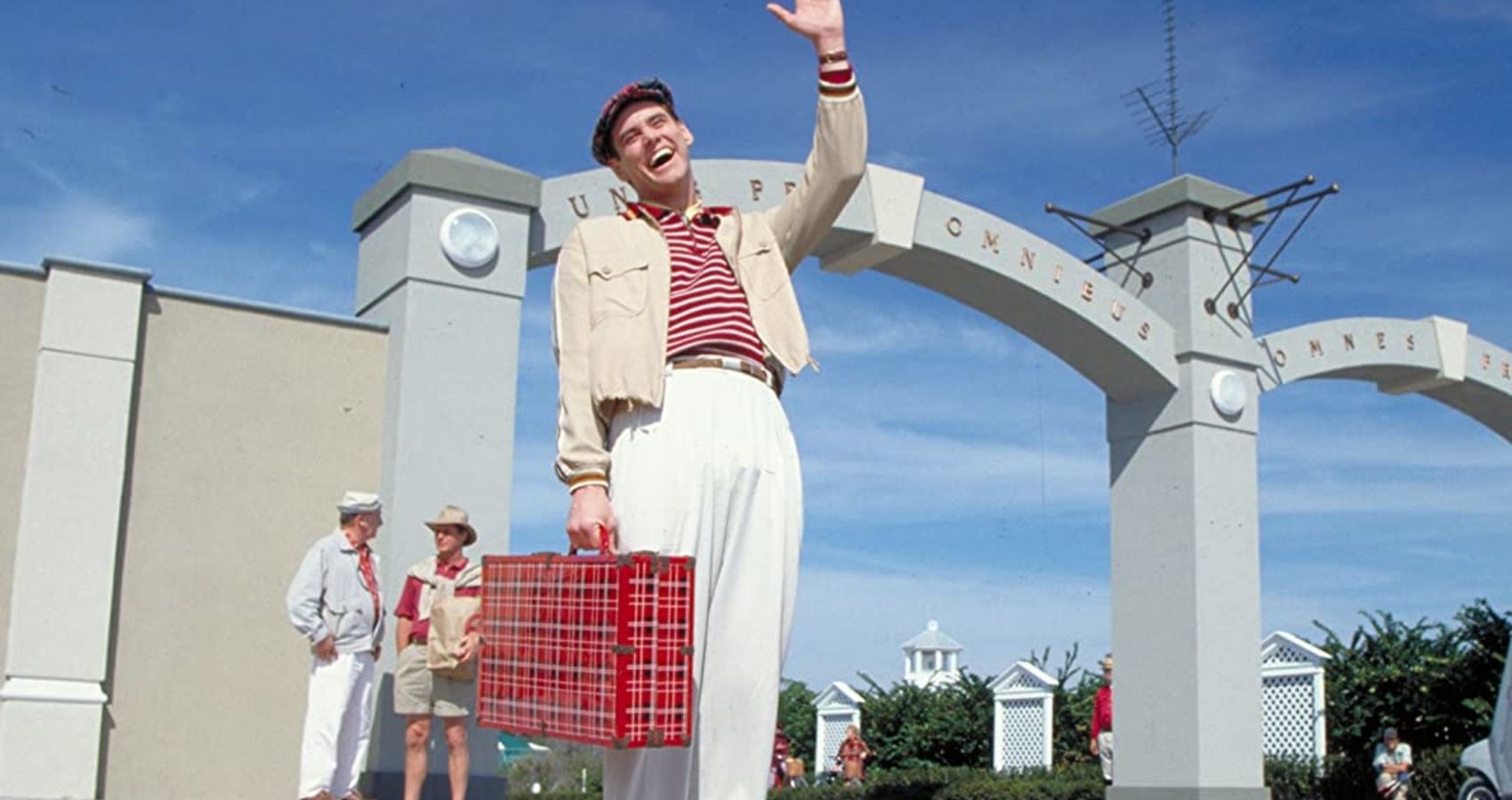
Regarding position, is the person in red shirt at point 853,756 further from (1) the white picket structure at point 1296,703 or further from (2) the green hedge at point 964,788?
(1) the white picket structure at point 1296,703

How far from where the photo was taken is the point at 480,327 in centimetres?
853

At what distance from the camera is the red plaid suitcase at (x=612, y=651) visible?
2.71 meters

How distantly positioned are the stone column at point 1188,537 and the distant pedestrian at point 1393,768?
7.69ft

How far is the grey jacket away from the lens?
22.7 ft

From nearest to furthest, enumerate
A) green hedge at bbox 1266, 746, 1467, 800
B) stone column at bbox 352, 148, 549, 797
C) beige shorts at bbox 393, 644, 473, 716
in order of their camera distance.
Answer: beige shorts at bbox 393, 644, 473, 716
stone column at bbox 352, 148, 549, 797
green hedge at bbox 1266, 746, 1467, 800

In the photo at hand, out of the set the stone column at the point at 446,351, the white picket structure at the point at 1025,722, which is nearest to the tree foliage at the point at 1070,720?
the white picket structure at the point at 1025,722

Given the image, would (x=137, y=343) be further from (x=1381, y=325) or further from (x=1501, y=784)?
(x=1381, y=325)

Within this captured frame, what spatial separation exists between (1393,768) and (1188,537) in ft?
11.7

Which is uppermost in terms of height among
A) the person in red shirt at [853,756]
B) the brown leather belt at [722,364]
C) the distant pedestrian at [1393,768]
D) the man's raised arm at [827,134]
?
the man's raised arm at [827,134]

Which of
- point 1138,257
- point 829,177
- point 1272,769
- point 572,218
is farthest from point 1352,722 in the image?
point 829,177

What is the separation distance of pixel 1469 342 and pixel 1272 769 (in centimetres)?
427

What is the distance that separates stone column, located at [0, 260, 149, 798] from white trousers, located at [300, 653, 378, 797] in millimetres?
1496

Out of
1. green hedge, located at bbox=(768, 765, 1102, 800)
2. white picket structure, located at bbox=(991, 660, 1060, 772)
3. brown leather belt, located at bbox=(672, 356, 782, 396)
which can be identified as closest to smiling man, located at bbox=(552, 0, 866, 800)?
brown leather belt, located at bbox=(672, 356, 782, 396)

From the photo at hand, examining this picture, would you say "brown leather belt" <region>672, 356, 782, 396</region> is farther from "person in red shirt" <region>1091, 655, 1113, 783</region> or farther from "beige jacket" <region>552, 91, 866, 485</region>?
"person in red shirt" <region>1091, 655, 1113, 783</region>
